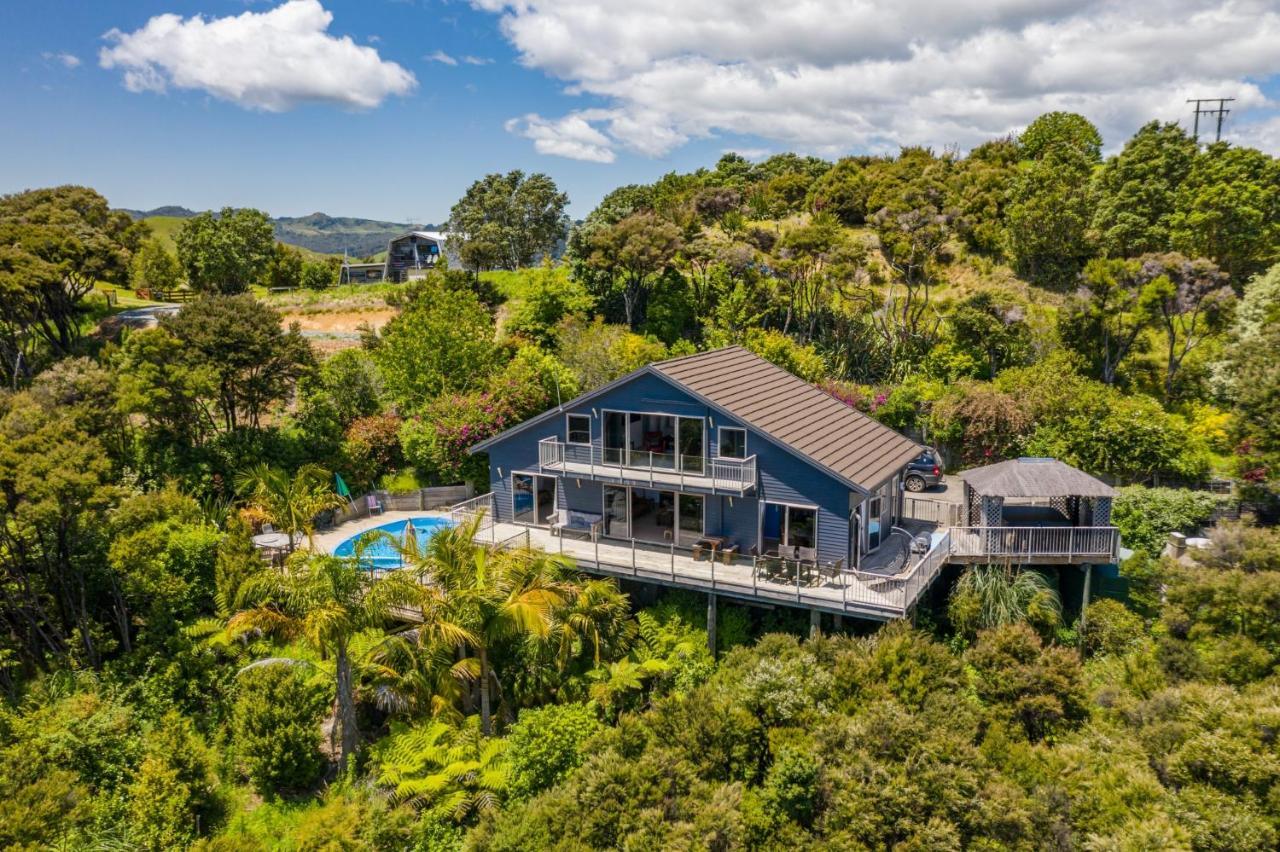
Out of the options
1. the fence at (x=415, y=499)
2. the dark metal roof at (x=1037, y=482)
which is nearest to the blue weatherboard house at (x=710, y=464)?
the dark metal roof at (x=1037, y=482)

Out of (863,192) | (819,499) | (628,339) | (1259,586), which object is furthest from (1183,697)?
(863,192)

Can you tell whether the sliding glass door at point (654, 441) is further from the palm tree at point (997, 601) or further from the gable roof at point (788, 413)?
the palm tree at point (997, 601)

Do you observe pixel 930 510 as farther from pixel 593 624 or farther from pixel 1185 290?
pixel 1185 290

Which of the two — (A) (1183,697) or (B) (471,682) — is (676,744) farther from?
(A) (1183,697)

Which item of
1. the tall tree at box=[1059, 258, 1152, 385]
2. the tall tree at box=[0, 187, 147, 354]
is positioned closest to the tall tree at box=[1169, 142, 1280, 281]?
the tall tree at box=[1059, 258, 1152, 385]

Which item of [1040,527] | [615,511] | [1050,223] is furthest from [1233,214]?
[615,511]

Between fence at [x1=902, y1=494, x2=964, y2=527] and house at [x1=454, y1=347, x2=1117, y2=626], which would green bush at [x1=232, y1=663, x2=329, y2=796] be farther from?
fence at [x1=902, y1=494, x2=964, y2=527]
